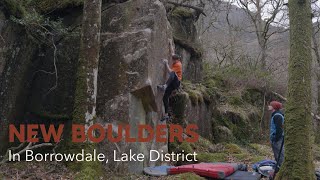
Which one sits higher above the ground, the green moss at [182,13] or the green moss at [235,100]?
the green moss at [182,13]

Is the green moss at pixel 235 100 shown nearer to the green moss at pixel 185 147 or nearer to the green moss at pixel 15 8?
the green moss at pixel 185 147

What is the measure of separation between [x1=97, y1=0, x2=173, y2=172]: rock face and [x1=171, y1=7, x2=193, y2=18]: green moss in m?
9.00

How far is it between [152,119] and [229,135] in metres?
7.71

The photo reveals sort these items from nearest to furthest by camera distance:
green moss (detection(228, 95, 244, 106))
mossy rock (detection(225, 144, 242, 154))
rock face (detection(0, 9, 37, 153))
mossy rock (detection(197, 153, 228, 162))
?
rock face (detection(0, 9, 37, 153)), mossy rock (detection(197, 153, 228, 162)), mossy rock (detection(225, 144, 242, 154)), green moss (detection(228, 95, 244, 106))

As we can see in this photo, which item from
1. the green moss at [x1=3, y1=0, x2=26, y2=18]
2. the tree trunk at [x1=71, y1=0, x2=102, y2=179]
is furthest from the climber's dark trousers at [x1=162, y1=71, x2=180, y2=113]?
the green moss at [x1=3, y1=0, x2=26, y2=18]

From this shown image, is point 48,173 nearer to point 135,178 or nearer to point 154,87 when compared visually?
point 135,178

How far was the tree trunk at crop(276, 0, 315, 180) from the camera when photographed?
24.2ft

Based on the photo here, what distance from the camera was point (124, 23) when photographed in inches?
402

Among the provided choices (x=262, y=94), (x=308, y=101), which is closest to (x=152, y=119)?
(x=308, y=101)

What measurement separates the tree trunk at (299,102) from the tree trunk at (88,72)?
4.33 metres

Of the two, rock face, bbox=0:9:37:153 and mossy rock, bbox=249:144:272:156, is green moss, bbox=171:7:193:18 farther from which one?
rock face, bbox=0:9:37:153

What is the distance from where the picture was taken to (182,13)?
20.0m

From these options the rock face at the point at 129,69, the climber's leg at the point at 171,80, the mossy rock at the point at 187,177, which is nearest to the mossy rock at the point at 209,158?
the rock face at the point at 129,69

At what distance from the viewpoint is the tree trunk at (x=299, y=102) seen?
24.2ft
